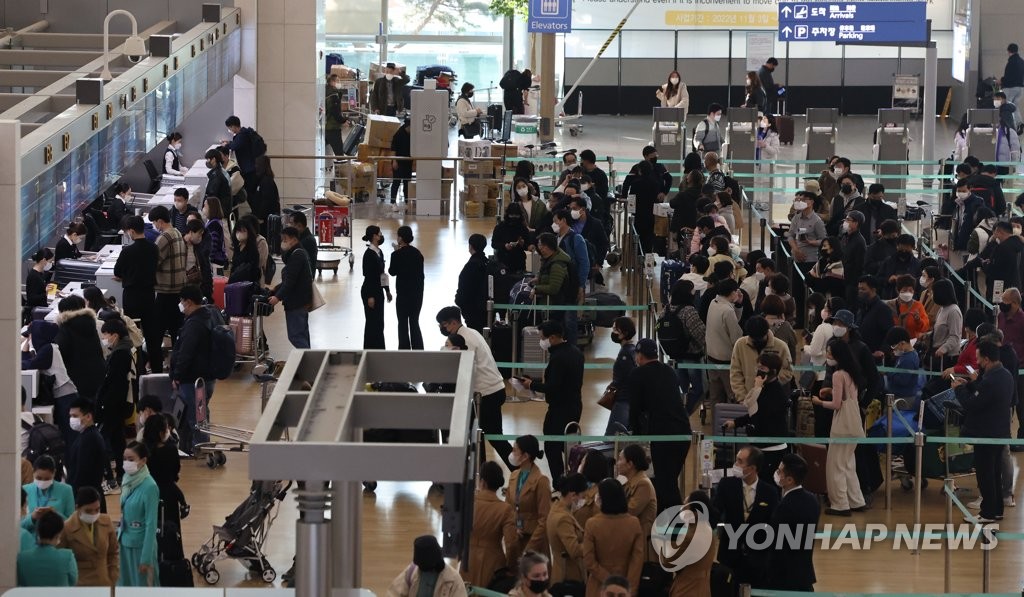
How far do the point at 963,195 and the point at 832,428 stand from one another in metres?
7.22

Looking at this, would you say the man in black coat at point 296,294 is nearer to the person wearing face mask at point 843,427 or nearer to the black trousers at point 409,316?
the black trousers at point 409,316

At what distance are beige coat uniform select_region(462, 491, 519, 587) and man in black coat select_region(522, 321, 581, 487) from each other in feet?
6.27

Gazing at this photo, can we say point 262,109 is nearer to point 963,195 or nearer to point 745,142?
point 745,142

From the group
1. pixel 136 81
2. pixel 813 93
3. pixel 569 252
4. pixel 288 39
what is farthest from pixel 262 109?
pixel 813 93

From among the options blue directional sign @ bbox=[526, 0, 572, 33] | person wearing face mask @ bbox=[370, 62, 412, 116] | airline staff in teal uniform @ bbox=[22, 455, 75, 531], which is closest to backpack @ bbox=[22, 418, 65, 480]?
airline staff in teal uniform @ bbox=[22, 455, 75, 531]

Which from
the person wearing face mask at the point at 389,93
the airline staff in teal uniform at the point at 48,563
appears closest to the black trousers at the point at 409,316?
the airline staff in teal uniform at the point at 48,563

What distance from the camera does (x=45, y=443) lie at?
10.1 m

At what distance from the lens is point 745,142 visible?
2506cm

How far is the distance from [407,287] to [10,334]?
604cm

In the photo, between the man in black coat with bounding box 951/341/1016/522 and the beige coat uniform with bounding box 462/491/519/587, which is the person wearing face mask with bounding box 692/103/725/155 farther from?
the beige coat uniform with bounding box 462/491/519/587

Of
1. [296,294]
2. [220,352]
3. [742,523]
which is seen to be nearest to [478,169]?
[296,294]

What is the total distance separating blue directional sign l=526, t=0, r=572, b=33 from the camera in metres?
27.6

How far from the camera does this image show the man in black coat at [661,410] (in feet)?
32.4

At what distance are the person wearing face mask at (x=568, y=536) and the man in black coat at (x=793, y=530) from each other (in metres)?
1.07
